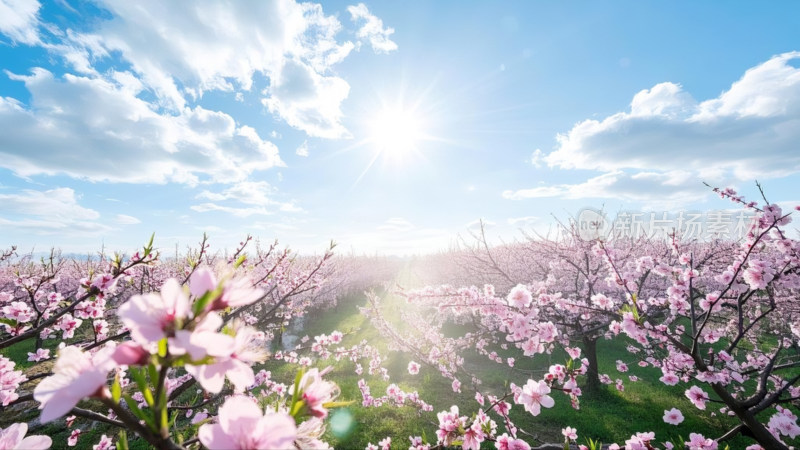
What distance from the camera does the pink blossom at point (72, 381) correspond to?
74 cm

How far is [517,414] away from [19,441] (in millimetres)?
8932

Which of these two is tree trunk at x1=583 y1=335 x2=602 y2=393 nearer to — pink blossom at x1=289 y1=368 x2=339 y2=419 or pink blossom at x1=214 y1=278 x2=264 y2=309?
pink blossom at x1=289 y1=368 x2=339 y2=419

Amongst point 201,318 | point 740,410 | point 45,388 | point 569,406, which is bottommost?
point 569,406

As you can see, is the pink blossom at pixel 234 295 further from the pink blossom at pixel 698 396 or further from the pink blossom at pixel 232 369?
the pink blossom at pixel 698 396

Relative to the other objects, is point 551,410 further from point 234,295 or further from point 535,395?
point 234,295

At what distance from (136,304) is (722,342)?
18962 millimetres

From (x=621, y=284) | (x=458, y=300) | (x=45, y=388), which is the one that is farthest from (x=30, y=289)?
(x=621, y=284)

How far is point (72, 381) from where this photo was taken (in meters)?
0.82

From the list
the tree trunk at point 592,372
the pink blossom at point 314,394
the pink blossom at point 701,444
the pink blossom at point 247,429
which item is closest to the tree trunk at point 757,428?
the pink blossom at point 701,444

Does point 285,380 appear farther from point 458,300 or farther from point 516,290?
point 516,290

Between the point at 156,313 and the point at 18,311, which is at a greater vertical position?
the point at 156,313

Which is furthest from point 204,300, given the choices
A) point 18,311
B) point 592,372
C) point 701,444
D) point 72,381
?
point 592,372

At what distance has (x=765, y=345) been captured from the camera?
40.9 ft

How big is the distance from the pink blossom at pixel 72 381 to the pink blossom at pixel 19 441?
1.10ft
